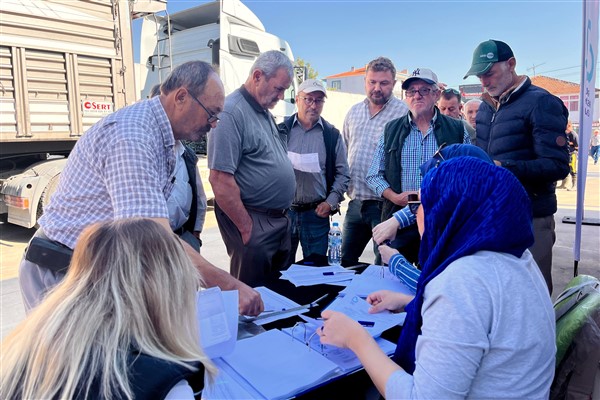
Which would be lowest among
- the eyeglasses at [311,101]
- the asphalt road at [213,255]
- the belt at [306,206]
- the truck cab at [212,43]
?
the asphalt road at [213,255]

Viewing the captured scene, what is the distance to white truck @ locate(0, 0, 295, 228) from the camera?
489cm

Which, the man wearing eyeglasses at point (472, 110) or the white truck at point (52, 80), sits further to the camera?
the man wearing eyeglasses at point (472, 110)

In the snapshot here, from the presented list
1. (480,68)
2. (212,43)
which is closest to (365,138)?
(480,68)

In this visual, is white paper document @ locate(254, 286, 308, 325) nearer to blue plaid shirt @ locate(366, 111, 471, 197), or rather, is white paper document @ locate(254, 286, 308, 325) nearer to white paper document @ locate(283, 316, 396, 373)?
white paper document @ locate(283, 316, 396, 373)

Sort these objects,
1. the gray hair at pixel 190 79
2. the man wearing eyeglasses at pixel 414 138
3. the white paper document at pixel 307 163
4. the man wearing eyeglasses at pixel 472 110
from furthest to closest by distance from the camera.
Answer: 1. the man wearing eyeglasses at pixel 472 110
2. the white paper document at pixel 307 163
3. the man wearing eyeglasses at pixel 414 138
4. the gray hair at pixel 190 79

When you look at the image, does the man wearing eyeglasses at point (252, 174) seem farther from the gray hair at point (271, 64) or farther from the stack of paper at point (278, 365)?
the stack of paper at point (278, 365)

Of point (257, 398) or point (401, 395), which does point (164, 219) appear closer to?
point (257, 398)

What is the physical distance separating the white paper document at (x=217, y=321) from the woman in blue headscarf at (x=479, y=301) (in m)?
0.44

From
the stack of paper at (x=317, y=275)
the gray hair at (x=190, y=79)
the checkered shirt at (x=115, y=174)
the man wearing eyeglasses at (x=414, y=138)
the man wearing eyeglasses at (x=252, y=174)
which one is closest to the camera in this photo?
the checkered shirt at (x=115, y=174)

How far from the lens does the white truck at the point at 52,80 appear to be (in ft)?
16.0

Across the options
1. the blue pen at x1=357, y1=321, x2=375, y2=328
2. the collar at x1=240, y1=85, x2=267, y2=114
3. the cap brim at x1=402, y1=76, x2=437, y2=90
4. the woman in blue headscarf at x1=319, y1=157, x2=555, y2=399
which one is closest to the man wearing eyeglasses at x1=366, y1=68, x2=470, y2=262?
the cap brim at x1=402, y1=76, x2=437, y2=90

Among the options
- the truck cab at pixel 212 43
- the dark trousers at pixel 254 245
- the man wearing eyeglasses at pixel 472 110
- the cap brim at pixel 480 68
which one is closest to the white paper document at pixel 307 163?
the dark trousers at pixel 254 245

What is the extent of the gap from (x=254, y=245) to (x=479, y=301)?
170cm

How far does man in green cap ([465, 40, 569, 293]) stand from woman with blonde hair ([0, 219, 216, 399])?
6.96 ft
